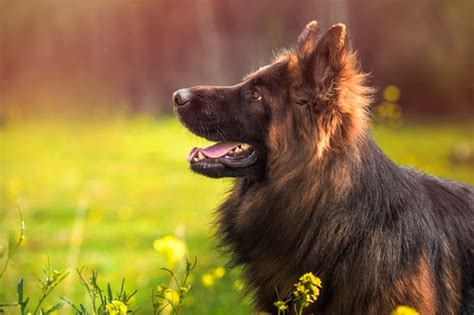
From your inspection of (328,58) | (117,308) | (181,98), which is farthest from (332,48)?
(117,308)

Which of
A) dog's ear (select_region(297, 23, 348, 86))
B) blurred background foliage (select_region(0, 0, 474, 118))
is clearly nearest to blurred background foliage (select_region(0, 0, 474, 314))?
blurred background foliage (select_region(0, 0, 474, 118))

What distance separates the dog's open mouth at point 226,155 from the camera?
18.7 ft

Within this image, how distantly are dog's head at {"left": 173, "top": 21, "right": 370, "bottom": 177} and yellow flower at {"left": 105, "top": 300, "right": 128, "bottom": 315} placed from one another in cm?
170

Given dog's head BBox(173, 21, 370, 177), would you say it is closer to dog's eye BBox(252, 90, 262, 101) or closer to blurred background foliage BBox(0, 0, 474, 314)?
dog's eye BBox(252, 90, 262, 101)

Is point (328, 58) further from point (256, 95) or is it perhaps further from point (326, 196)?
point (326, 196)

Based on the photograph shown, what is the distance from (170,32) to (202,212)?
10.1 m

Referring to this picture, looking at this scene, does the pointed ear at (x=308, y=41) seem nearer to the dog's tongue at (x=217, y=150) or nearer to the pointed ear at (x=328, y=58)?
the pointed ear at (x=328, y=58)

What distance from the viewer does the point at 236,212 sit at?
593 centimetres

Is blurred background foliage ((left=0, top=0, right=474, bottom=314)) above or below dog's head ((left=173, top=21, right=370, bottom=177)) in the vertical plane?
below

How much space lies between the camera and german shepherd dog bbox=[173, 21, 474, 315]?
5320 mm

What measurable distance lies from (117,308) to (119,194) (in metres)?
13.6

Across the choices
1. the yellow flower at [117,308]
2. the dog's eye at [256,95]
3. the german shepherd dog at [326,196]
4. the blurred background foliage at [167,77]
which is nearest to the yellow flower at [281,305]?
the yellow flower at [117,308]

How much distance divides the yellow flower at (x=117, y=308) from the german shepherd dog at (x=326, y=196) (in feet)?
5.11

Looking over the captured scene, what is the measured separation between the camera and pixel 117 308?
13.8 ft
